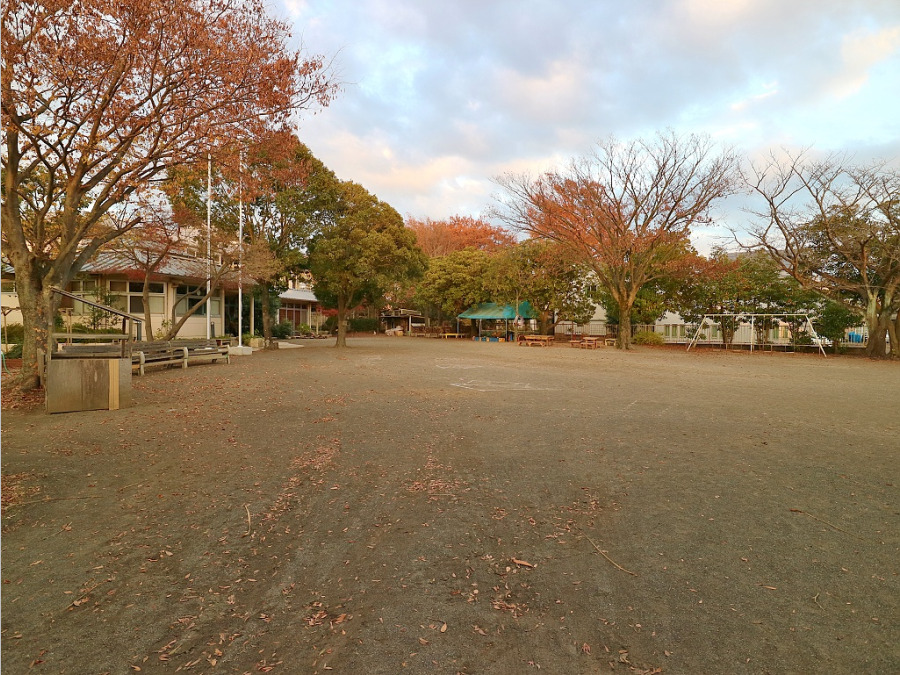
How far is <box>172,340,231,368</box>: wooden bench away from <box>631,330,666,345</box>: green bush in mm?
21713

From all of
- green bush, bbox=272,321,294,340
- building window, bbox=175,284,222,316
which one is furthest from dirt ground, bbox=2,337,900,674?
green bush, bbox=272,321,294,340

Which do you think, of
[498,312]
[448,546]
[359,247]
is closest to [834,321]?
[498,312]

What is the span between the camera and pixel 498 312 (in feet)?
114

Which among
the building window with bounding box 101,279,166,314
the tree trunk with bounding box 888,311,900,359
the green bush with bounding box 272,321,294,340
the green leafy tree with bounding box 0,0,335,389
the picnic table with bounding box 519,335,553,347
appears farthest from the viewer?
the green bush with bounding box 272,321,294,340

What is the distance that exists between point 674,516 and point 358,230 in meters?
17.6

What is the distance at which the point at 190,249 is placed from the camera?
15805mm

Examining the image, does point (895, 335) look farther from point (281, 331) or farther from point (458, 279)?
point (281, 331)

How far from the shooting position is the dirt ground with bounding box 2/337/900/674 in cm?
203

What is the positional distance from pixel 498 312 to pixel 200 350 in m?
23.6

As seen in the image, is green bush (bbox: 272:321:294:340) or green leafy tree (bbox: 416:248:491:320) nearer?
green bush (bbox: 272:321:294:340)

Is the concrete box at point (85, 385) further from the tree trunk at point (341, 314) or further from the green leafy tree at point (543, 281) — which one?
the green leafy tree at point (543, 281)

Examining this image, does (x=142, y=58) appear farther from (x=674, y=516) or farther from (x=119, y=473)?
(x=674, y=516)

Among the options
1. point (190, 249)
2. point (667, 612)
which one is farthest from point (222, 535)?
point (190, 249)

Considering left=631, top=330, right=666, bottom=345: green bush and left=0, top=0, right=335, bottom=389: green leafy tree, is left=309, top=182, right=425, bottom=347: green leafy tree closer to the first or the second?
left=0, top=0, right=335, bottom=389: green leafy tree
